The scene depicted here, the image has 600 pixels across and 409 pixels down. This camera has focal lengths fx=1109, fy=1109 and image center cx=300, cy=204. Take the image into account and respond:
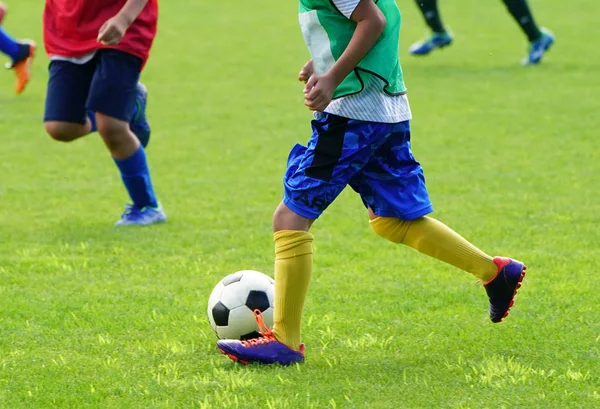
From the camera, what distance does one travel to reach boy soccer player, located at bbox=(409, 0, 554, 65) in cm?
1280

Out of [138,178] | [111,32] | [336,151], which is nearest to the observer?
[336,151]

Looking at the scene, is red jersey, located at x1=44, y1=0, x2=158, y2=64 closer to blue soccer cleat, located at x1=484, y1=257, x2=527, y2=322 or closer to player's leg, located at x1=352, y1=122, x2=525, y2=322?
player's leg, located at x1=352, y1=122, x2=525, y2=322

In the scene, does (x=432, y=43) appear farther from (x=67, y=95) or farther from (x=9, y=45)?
(x=67, y=95)

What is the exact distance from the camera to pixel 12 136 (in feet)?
32.1

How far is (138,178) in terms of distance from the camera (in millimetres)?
6590

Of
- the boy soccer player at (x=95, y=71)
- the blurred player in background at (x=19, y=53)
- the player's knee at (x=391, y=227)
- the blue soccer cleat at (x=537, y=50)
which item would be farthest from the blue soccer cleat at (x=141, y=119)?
the blue soccer cleat at (x=537, y=50)

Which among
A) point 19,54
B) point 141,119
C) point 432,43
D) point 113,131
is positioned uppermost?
point 113,131

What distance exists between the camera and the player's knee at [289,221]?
13.5ft

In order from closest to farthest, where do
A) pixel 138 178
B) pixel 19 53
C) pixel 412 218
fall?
pixel 412 218, pixel 138 178, pixel 19 53

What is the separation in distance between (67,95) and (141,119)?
2.43 ft

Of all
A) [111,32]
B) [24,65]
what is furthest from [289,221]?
[24,65]

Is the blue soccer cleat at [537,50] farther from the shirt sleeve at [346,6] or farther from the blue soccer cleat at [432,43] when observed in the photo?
the shirt sleeve at [346,6]

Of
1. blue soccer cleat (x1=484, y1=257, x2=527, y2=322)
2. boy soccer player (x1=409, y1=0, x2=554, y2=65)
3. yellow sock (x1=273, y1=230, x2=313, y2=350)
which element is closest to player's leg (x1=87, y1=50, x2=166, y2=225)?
yellow sock (x1=273, y1=230, x2=313, y2=350)

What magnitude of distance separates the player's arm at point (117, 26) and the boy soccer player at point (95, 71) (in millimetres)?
447
